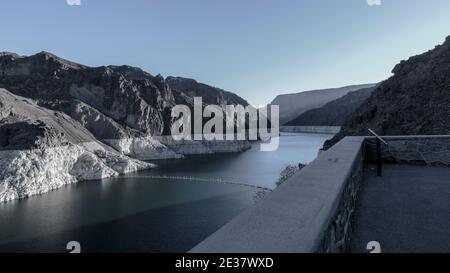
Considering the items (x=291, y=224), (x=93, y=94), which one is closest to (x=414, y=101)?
(x=291, y=224)

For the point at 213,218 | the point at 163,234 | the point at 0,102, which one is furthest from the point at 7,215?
the point at 0,102

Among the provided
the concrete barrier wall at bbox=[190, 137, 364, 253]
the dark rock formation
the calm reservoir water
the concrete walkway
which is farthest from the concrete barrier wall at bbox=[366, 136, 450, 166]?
the dark rock formation

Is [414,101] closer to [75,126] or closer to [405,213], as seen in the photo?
[405,213]

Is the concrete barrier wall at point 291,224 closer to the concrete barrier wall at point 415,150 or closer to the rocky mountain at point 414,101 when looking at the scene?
the concrete barrier wall at point 415,150

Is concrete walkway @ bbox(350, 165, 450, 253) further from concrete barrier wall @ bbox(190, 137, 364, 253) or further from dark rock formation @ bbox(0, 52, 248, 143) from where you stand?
dark rock formation @ bbox(0, 52, 248, 143)

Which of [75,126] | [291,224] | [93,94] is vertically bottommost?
[291,224]
